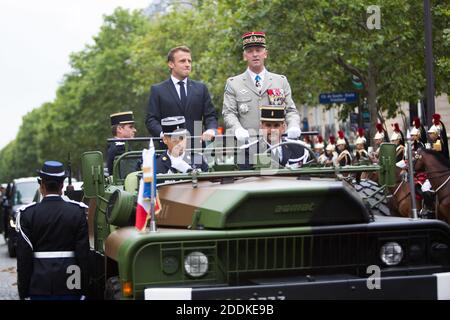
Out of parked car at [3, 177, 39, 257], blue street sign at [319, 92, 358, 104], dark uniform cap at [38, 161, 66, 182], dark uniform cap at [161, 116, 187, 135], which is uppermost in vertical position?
blue street sign at [319, 92, 358, 104]

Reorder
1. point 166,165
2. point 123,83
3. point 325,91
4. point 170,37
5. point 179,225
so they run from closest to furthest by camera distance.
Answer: point 179,225, point 166,165, point 325,91, point 170,37, point 123,83

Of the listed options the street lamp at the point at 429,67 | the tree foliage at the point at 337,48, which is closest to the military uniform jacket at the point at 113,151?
the street lamp at the point at 429,67

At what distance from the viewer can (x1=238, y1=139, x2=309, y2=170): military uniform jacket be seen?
8.83 m

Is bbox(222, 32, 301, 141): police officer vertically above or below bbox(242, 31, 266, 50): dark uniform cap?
Answer: below

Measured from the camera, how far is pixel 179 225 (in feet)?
25.0

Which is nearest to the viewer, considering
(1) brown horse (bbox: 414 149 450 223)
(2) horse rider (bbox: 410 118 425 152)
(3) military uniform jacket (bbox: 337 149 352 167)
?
(1) brown horse (bbox: 414 149 450 223)

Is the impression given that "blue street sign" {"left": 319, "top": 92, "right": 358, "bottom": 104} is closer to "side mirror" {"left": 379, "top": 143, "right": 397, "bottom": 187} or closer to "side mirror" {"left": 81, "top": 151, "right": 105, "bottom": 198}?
"side mirror" {"left": 81, "top": 151, "right": 105, "bottom": 198}

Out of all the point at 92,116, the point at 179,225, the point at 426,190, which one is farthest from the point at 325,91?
the point at 92,116

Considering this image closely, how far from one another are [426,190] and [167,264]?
11558mm

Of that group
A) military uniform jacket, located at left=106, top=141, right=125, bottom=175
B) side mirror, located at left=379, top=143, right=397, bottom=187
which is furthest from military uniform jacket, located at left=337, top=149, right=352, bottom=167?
side mirror, located at left=379, top=143, right=397, bottom=187

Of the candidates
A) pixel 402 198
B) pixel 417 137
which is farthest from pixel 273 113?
pixel 417 137

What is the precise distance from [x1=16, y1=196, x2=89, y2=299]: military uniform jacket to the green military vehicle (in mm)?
438
